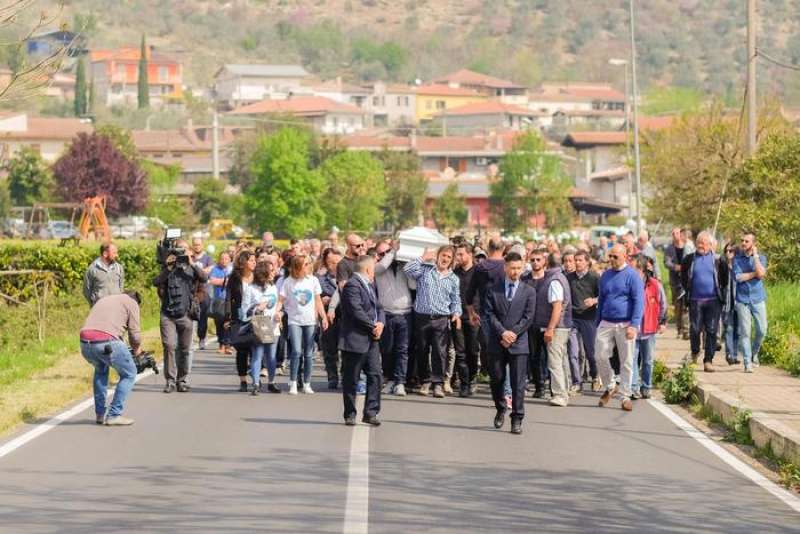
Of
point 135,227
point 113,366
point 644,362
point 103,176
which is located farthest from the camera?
point 103,176

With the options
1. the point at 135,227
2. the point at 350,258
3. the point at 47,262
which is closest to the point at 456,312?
the point at 350,258

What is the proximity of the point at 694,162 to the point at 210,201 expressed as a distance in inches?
2229

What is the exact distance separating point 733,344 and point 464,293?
4.62 meters

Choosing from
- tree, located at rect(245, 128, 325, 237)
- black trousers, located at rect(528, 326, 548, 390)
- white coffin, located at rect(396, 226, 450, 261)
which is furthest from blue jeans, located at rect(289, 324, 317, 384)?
tree, located at rect(245, 128, 325, 237)

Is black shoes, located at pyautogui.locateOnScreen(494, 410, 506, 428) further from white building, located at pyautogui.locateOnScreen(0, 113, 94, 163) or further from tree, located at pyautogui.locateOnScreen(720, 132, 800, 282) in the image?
white building, located at pyautogui.locateOnScreen(0, 113, 94, 163)

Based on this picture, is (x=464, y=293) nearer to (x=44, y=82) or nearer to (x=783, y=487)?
(x=44, y=82)

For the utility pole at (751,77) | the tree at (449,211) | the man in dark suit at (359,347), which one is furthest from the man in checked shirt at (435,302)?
the tree at (449,211)

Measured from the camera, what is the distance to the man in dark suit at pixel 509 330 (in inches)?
655

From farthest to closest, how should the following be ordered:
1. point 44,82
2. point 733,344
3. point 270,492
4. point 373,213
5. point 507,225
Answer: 1. point 507,225
2. point 373,213
3. point 733,344
4. point 44,82
5. point 270,492

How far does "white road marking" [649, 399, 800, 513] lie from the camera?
12677 millimetres

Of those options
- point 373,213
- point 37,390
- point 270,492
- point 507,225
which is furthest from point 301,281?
point 507,225

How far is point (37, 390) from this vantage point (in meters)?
19.7

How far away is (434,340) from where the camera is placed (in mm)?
19891

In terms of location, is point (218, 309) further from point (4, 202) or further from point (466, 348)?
point (4, 202)
